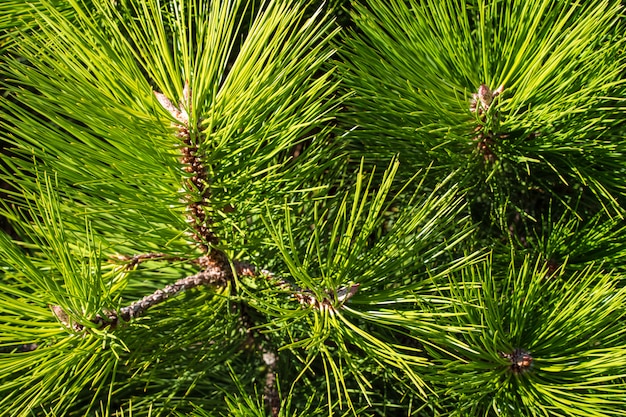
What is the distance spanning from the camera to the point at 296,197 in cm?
70

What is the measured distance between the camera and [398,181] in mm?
754

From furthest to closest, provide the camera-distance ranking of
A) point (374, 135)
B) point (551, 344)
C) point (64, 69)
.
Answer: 1. point (374, 135)
2. point (551, 344)
3. point (64, 69)

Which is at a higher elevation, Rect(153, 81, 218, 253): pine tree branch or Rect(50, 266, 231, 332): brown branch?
Rect(153, 81, 218, 253): pine tree branch

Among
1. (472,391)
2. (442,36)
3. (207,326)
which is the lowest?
(472,391)

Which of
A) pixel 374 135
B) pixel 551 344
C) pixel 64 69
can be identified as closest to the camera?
pixel 64 69

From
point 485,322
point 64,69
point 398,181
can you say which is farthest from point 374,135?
point 64,69

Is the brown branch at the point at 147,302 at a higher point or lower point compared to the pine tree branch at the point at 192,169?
lower

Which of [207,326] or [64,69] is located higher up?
[64,69]

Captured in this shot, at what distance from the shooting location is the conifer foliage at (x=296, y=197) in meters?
0.50

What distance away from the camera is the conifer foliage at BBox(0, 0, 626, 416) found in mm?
504

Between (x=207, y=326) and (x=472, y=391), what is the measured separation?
0.86ft

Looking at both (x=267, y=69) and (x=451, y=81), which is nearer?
(x=267, y=69)

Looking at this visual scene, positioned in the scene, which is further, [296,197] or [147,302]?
[296,197]

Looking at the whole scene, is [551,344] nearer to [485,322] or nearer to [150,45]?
[485,322]
